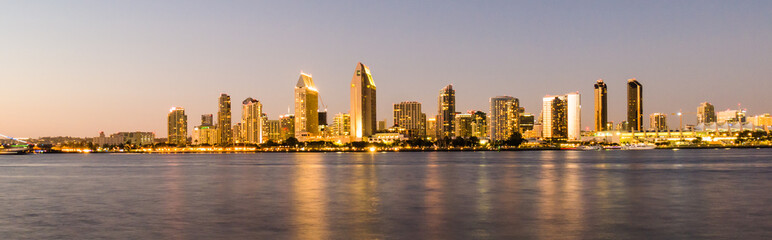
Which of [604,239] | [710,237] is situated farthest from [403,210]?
[710,237]

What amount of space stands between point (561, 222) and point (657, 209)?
8.73m

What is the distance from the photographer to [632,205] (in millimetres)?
35844

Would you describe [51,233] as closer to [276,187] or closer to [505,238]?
[505,238]

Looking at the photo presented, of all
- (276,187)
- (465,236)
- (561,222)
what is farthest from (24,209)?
(561,222)

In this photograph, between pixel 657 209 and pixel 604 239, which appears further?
pixel 657 209

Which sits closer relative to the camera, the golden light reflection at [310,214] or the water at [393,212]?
the golden light reflection at [310,214]

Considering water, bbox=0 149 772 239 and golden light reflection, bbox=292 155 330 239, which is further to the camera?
water, bbox=0 149 772 239

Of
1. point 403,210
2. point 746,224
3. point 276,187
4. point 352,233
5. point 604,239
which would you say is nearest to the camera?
point 604,239

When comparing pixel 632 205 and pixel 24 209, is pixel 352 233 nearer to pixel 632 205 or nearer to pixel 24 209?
pixel 632 205

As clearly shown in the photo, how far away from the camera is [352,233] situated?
81.4ft

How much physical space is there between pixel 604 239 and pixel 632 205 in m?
13.9

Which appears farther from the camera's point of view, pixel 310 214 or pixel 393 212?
pixel 393 212

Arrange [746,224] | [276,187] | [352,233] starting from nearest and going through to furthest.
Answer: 1. [352,233]
2. [746,224]
3. [276,187]

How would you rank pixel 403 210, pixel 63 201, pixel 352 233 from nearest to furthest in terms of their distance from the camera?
pixel 352 233
pixel 403 210
pixel 63 201
